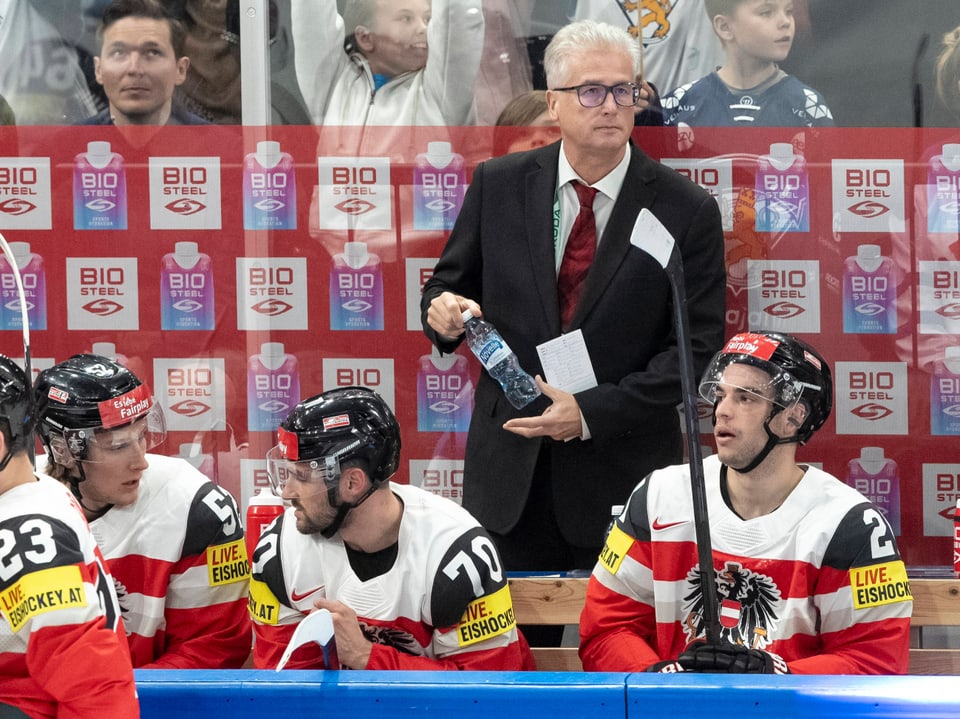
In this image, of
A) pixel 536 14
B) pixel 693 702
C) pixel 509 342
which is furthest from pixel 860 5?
pixel 693 702

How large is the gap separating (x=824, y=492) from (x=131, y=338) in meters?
2.48

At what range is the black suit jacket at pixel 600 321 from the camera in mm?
3537

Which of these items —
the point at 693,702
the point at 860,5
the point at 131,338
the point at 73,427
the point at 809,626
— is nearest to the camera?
the point at 693,702

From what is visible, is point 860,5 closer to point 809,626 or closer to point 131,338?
point 809,626

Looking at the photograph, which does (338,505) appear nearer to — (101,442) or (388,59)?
(101,442)

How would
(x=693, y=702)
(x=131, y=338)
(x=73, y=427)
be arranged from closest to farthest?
(x=693, y=702)
(x=73, y=427)
(x=131, y=338)

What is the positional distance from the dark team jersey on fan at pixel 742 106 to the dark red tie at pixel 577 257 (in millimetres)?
630

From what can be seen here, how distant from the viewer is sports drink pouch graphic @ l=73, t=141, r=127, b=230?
4.33 m

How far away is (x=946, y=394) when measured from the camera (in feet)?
13.5

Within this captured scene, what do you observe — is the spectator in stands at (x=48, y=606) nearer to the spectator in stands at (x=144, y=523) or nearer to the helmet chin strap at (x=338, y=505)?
the helmet chin strap at (x=338, y=505)

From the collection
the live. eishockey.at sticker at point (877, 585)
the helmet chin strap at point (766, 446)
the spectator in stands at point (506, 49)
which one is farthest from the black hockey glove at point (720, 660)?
the spectator in stands at point (506, 49)

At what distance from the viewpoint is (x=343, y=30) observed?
13.8 feet

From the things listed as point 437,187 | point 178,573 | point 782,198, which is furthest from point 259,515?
point 782,198

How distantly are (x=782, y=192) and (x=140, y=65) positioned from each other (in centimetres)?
207
